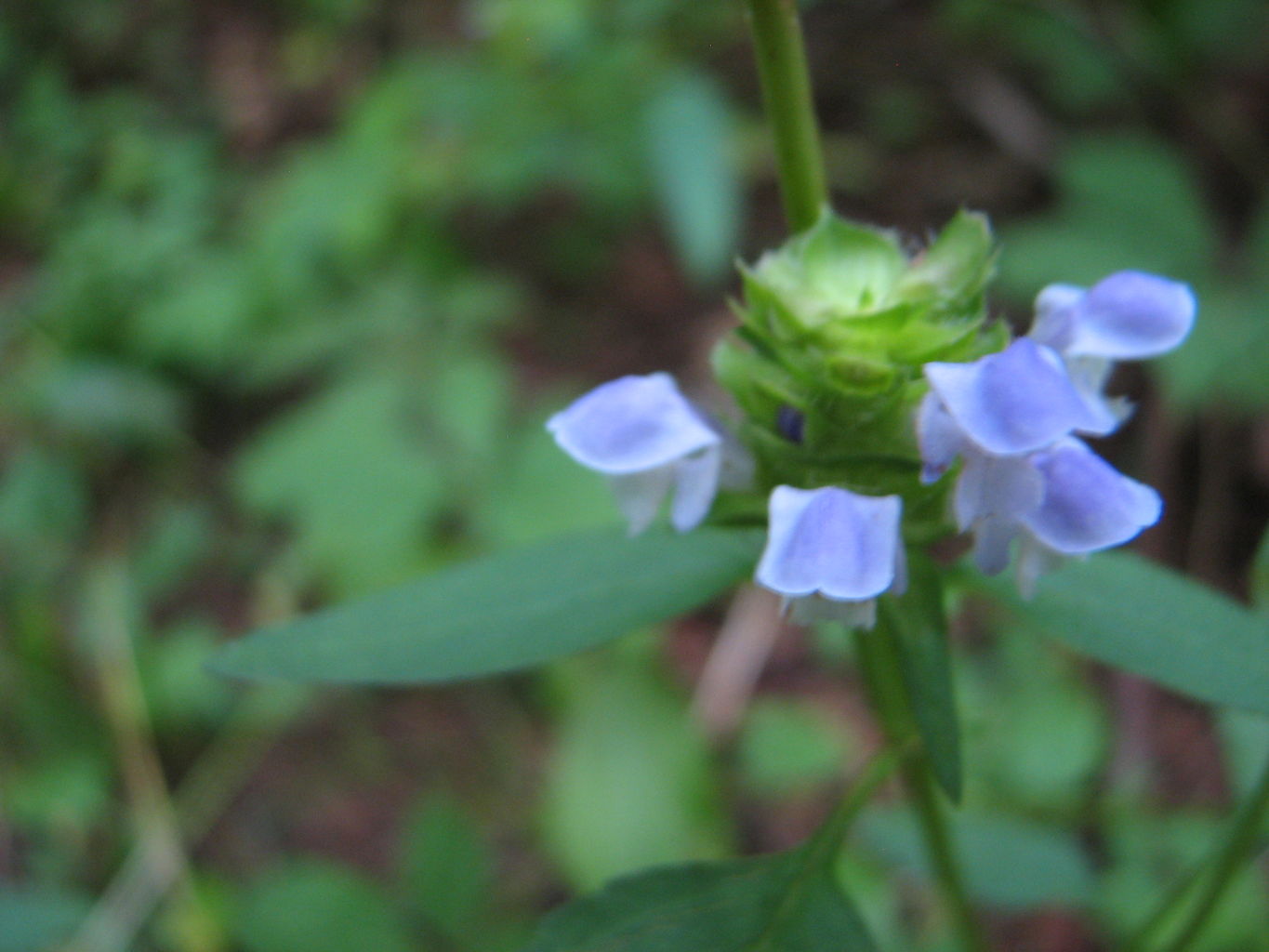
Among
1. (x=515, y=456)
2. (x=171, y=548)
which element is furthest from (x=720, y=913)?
(x=171, y=548)

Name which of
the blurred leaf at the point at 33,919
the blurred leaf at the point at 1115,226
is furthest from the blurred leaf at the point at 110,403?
the blurred leaf at the point at 1115,226

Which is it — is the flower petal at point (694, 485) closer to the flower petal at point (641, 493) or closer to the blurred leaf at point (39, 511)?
the flower petal at point (641, 493)

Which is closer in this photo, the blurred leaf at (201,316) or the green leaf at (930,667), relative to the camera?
the green leaf at (930,667)

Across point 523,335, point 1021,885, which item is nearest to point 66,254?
point 523,335

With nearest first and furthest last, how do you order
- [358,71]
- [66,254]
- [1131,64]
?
[1131,64], [66,254], [358,71]

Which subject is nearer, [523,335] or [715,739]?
[715,739]

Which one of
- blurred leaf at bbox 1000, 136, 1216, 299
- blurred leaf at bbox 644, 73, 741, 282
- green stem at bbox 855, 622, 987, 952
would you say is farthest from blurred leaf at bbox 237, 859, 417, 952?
blurred leaf at bbox 1000, 136, 1216, 299

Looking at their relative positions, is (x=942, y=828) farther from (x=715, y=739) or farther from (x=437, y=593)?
(x=715, y=739)
